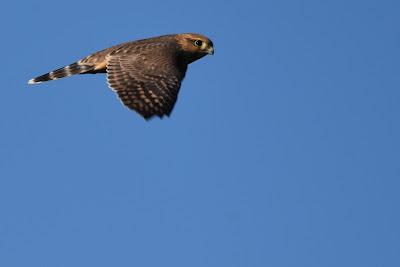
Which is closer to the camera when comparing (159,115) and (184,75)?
(159,115)

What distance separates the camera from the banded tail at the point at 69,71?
17.7 meters

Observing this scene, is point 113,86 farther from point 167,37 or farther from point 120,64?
point 167,37

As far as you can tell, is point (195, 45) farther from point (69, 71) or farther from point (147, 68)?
point (69, 71)

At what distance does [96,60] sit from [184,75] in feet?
5.48

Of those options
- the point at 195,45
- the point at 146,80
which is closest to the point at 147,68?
the point at 146,80

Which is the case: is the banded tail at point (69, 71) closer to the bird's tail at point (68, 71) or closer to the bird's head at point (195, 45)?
the bird's tail at point (68, 71)

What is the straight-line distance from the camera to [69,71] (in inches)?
708

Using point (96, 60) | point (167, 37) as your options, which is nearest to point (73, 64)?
point (96, 60)

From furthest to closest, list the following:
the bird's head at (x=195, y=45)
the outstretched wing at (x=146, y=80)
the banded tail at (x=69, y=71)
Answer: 1. the bird's head at (x=195, y=45)
2. the banded tail at (x=69, y=71)
3. the outstretched wing at (x=146, y=80)

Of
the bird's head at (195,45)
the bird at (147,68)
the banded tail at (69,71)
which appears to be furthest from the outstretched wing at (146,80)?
the bird's head at (195,45)

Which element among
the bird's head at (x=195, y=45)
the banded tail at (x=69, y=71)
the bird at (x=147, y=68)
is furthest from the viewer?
the bird's head at (x=195, y=45)

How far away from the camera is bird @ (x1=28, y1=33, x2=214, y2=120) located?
601 inches

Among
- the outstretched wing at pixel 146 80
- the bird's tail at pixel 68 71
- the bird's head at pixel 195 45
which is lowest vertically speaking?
the outstretched wing at pixel 146 80

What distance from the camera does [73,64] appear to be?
18109 millimetres
